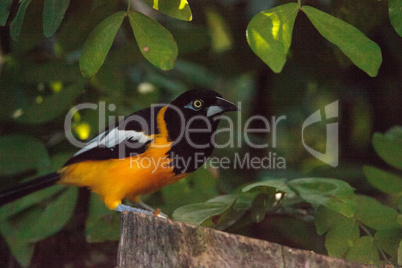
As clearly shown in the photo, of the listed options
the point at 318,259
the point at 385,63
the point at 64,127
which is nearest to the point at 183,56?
the point at 64,127

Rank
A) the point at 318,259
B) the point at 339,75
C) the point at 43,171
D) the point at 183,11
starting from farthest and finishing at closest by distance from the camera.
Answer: the point at 339,75 → the point at 43,171 → the point at 183,11 → the point at 318,259

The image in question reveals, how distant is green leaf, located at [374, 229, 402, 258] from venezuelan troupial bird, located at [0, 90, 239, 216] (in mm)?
983

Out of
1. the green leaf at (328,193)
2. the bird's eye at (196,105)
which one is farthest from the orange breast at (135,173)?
the green leaf at (328,193)

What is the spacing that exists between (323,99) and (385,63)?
0.58 metres

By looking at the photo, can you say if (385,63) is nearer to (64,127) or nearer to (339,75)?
(339,75)

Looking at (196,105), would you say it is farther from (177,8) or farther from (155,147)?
(177,8)

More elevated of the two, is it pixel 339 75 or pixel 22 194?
pixel 339 75

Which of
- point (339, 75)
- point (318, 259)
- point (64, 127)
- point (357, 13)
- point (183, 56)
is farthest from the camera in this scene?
point (339, 75)

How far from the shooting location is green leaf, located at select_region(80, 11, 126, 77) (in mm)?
2150

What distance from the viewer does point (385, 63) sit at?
4492 mm

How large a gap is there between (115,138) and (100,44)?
39.3 inches

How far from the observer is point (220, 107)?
9.61 ft

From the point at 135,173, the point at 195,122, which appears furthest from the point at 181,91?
the point at 135,173

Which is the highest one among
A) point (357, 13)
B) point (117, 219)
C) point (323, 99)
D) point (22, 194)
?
point (357, 13)
